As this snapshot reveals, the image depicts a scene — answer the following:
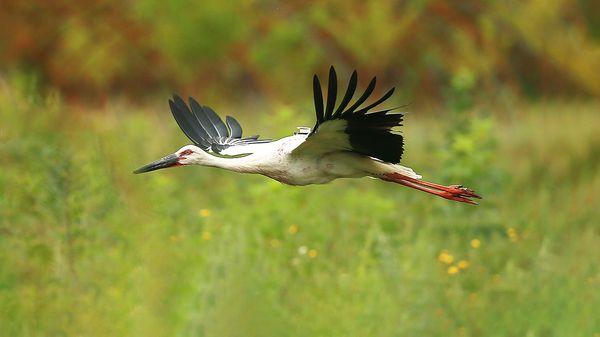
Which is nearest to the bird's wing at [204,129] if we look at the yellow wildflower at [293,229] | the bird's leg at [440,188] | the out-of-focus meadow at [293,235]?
the out-of-focus meadow at [293,235]

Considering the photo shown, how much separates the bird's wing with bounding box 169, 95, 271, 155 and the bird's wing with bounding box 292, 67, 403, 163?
1.00 m

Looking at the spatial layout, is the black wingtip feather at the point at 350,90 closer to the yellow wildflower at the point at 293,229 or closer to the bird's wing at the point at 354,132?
the bird's wing at the point at 354,132

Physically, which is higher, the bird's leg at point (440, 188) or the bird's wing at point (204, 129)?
the bird's wing at point (204, 129)

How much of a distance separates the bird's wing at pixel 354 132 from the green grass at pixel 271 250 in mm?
758

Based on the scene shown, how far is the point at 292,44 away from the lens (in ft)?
69.8

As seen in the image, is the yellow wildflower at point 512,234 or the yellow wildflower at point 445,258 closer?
the yellow wildflower at point 445,258

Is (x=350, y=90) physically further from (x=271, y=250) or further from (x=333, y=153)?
(x=271, y=250)

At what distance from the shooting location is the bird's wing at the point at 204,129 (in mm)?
6652

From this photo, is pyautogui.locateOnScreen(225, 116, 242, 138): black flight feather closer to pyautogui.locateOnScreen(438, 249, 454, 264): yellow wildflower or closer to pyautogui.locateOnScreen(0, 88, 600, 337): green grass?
pyautogui.locateOnScreen(0, 88, 600, 337): green grass

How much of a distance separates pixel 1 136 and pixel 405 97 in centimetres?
1100

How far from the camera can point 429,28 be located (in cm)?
2169

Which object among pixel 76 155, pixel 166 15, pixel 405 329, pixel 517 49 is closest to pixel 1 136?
pixel 76 155

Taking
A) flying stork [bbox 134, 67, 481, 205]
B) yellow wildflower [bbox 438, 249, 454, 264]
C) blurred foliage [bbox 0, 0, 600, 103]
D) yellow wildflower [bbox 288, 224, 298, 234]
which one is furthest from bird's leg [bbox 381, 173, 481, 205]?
blurred foliage [bbox 0, 0, 600, 103]

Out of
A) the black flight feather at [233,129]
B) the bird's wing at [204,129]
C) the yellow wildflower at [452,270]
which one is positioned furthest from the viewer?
the yellow wildflower at [452,270]
